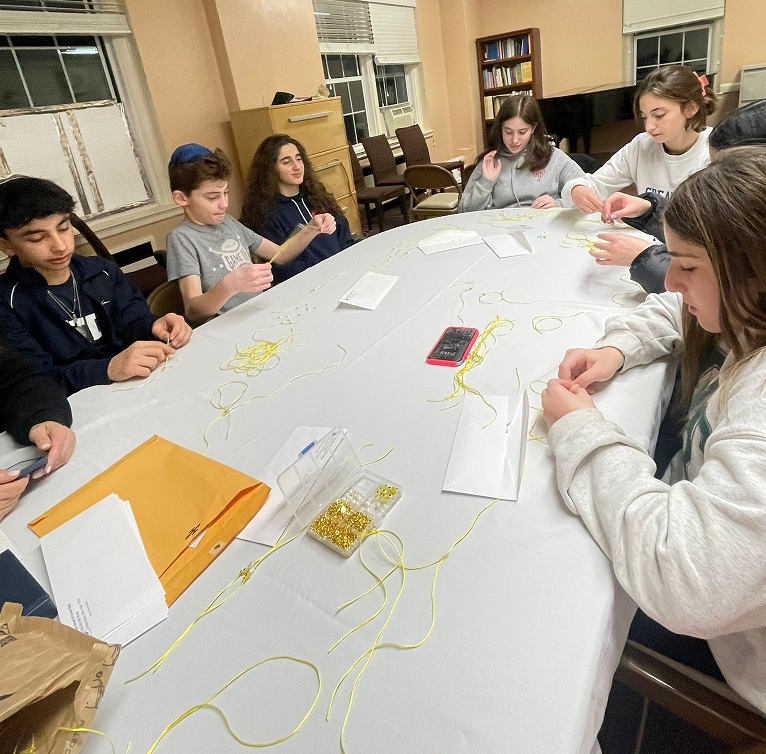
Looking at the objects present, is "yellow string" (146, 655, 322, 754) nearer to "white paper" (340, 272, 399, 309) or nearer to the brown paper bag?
the brown paper bag

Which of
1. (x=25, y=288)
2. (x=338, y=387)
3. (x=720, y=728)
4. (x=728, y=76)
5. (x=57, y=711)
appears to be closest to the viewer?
(x=57, y=711)

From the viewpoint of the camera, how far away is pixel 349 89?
16.2 ft

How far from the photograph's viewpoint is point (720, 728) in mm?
644

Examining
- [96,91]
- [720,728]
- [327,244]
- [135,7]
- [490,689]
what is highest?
[135,7]

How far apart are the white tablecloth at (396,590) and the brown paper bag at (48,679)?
50 millimetres

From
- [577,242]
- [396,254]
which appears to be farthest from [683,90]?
[396,254]

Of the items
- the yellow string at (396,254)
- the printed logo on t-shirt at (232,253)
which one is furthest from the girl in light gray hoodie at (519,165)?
the printed logo on t-shirt at (232,253)

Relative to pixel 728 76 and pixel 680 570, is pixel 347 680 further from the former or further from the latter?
pixel 728 76

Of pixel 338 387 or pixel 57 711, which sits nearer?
pixel 57 711

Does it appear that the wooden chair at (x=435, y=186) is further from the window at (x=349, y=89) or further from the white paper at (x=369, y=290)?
the white paper at (x=369, y=290)

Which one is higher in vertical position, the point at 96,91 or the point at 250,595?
the point at 96,91

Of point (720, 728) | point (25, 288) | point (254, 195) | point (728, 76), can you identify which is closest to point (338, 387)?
point (720, 728)

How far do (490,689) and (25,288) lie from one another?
1540 mm

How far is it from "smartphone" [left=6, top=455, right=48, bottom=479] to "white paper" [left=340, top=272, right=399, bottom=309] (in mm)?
872
